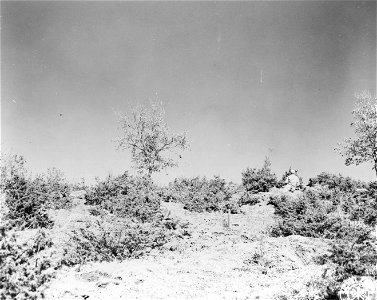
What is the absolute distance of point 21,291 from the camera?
377cm

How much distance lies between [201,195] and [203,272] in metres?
10.6

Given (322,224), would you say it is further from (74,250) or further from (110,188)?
(110,188)

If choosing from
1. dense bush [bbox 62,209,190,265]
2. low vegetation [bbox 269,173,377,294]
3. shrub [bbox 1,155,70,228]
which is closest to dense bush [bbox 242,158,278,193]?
low vegetation [bbox 269,173,377,294]

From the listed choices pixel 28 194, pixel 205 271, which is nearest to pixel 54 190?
pixel 28 194

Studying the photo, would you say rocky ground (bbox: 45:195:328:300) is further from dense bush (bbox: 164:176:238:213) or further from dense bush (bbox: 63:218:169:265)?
dense bush (bbox: 164:176:238:213)

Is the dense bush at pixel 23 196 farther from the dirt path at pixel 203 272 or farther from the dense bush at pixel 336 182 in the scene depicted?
the dense bush at pixel 336 182

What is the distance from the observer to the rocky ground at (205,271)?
6.15 m

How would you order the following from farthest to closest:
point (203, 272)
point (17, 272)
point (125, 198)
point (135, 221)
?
point (125, 198) → point (135, 221) → point (203, 272) → point (17, 272)

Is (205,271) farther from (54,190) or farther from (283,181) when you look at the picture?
(283,181)

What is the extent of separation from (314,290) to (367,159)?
1715cm

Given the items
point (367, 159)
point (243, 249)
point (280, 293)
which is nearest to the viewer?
point (280, 293)

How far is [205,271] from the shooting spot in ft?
25.5

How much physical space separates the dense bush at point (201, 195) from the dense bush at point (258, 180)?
1929mm

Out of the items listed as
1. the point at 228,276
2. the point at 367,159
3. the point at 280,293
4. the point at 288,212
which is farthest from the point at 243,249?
the point at 367,159
